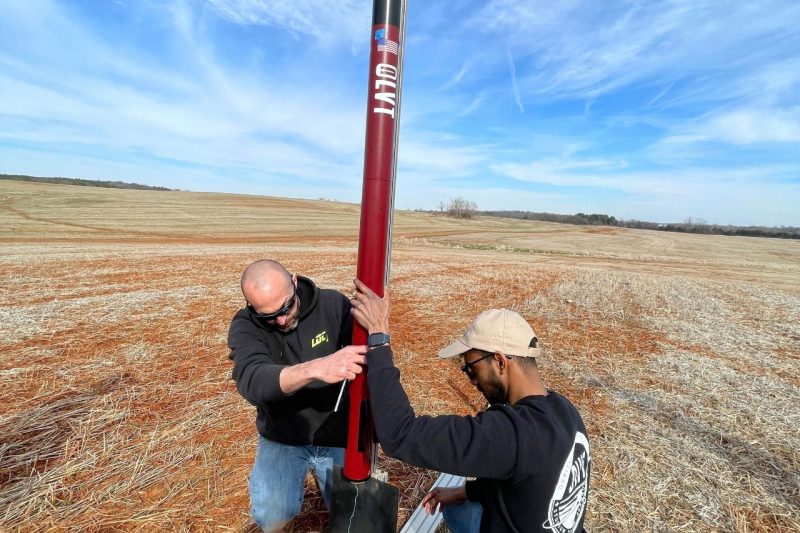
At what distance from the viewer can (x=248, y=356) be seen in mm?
2738

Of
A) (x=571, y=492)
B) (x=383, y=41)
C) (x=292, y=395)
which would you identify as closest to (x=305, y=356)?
(x=292, y=395)

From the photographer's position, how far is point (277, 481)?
10.2 ft

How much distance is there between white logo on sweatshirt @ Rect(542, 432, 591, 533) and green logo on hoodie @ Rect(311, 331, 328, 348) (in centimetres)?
193

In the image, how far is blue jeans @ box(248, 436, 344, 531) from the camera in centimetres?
310

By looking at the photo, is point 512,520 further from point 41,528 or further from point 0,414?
point 0,414

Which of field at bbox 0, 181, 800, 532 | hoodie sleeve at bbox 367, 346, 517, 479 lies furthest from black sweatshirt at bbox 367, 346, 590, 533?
field at bbox 0, 181, 800, 532

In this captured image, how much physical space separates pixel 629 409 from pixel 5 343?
418 inches

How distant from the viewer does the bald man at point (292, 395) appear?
2.81 meters

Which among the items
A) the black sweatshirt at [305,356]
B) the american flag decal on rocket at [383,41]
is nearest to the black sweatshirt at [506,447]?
the black sweatshirt at [305,356]

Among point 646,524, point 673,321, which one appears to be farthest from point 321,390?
point 673,321

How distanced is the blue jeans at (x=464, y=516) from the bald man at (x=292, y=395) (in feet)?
3.25

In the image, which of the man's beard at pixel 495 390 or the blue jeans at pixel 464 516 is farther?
the blue jeans at pixel 464 516

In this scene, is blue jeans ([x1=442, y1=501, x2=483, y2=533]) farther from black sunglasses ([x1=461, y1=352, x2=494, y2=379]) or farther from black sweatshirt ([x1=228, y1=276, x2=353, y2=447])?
black sunglasses ([x1=461, y1=352, x2=494, y2=379])

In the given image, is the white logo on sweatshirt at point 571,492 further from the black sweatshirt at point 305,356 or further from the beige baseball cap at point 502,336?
the black sweatshirt at point 305,356
